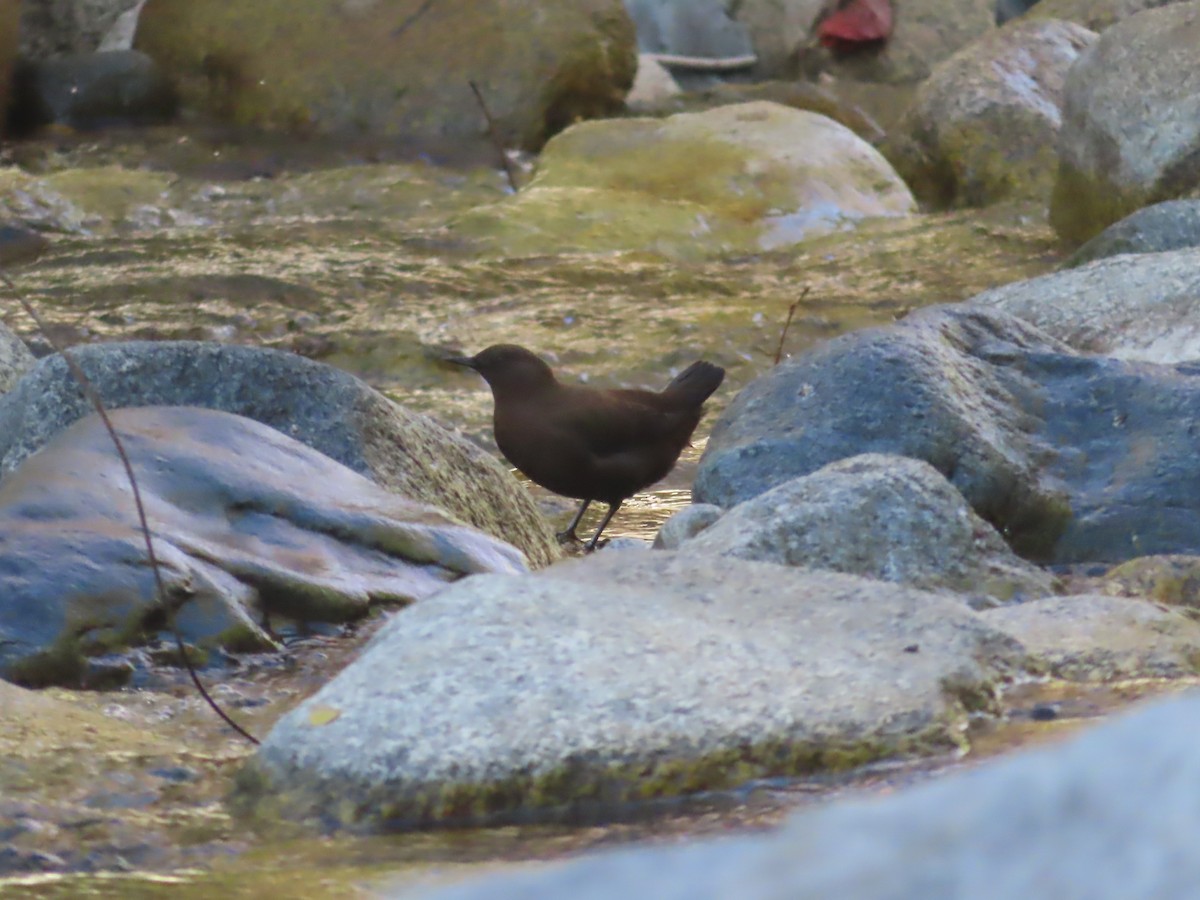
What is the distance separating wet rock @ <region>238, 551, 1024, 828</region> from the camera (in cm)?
279

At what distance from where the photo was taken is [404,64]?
15.2 metres

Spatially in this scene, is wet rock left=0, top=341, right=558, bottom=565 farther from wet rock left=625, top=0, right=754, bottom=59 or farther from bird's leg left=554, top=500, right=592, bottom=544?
wet rock left=625, top=0, right=754, bottom=59

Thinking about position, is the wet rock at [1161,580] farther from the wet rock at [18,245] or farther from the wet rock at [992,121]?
the wet rock at [992,121]

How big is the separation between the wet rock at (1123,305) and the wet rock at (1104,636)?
272 cm

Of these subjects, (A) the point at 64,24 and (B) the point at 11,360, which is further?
(A) the point at 64,24

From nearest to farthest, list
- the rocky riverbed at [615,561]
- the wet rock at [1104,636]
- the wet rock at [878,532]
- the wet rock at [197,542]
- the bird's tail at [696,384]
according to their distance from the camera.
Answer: the rocky riverbed at [615,561], the wet rock at [1104,636], the wet rock at [197,542], the wet rock at [878,532], the bird's tail at [696,384]

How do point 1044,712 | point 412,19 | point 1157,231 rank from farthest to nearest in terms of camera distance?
point 412,19 → point 1157,231 → point 1044,712

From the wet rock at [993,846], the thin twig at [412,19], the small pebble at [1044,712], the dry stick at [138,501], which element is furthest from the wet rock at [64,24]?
the wet rock at [993,846]

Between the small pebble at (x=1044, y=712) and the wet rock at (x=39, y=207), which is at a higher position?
the small pebble at (x=1044, y=712)

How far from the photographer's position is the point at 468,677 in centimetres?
290

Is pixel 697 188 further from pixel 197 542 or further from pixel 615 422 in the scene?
pixel 197 542

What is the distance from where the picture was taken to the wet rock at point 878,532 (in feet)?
13.6

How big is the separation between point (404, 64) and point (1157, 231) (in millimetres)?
8206

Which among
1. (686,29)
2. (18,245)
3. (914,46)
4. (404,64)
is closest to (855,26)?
(914,46)
